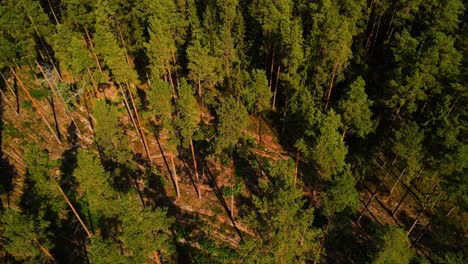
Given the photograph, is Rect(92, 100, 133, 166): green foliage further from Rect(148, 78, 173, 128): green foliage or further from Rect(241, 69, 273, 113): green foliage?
Rect(241, 69, 273, 113): green foliage

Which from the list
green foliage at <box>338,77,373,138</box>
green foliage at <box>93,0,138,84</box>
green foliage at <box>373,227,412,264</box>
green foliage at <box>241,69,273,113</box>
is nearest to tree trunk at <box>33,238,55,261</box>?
green foliage at <box>93,0,138,84</box>

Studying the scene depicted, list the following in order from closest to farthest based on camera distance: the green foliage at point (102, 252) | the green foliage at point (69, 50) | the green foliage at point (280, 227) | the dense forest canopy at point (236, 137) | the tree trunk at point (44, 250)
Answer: the green foliage at point (280, 227) → the green foliage at point (102, 252) → the dense forest canopy at point (236, 137) → the tree trunk at point (44, 250) → the green foliage at point (69, 50)

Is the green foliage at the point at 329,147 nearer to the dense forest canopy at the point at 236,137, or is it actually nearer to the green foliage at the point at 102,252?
the dense forest canopy at the point at 236,137

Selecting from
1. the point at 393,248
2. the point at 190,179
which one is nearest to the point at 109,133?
the point at 190,179

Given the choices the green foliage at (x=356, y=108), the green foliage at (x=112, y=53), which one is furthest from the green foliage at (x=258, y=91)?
the green foliage at (x=112, y=53)

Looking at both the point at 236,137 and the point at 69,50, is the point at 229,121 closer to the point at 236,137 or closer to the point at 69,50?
the point at 236,137

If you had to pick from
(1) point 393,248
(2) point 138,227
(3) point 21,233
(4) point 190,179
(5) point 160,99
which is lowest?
(4) point 190,179
